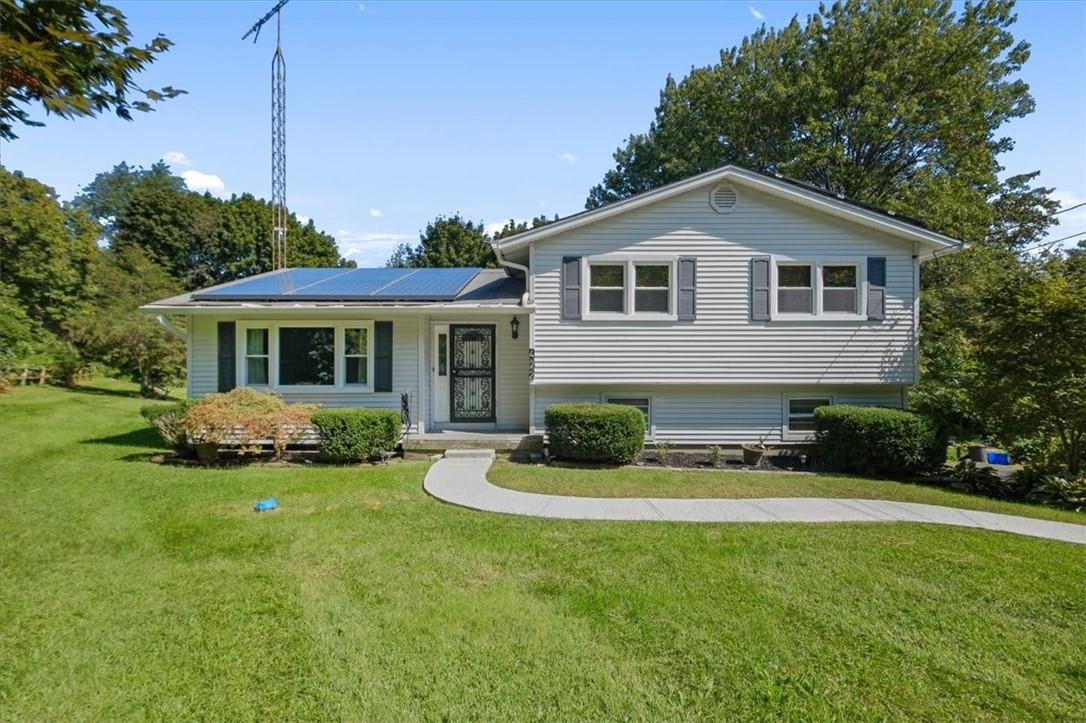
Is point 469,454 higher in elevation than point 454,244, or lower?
lower

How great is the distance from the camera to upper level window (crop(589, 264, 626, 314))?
11078 mm

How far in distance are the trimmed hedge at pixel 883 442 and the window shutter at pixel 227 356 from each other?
11.9m

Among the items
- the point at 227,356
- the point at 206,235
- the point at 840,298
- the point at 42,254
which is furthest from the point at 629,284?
the point at 206,235

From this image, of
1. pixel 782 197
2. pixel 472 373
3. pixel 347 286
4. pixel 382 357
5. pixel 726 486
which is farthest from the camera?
pixel 347 286

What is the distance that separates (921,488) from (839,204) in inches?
219

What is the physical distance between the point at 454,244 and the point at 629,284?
80.4 feet

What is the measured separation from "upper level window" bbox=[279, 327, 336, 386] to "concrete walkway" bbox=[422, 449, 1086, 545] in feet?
16.0

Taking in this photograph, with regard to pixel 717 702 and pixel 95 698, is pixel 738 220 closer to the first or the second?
pixel 717 702

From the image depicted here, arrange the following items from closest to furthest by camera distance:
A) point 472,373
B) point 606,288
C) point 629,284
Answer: point 629,284 < point 606,288 < point 472,373

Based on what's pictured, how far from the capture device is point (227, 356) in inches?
442

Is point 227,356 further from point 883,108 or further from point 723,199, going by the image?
point 883,108

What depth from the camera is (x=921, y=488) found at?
856 centimetres

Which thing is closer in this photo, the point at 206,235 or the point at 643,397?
the point at 643,397

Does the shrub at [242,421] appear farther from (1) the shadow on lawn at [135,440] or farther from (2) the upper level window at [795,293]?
(2) the upper level window at [795,293]
